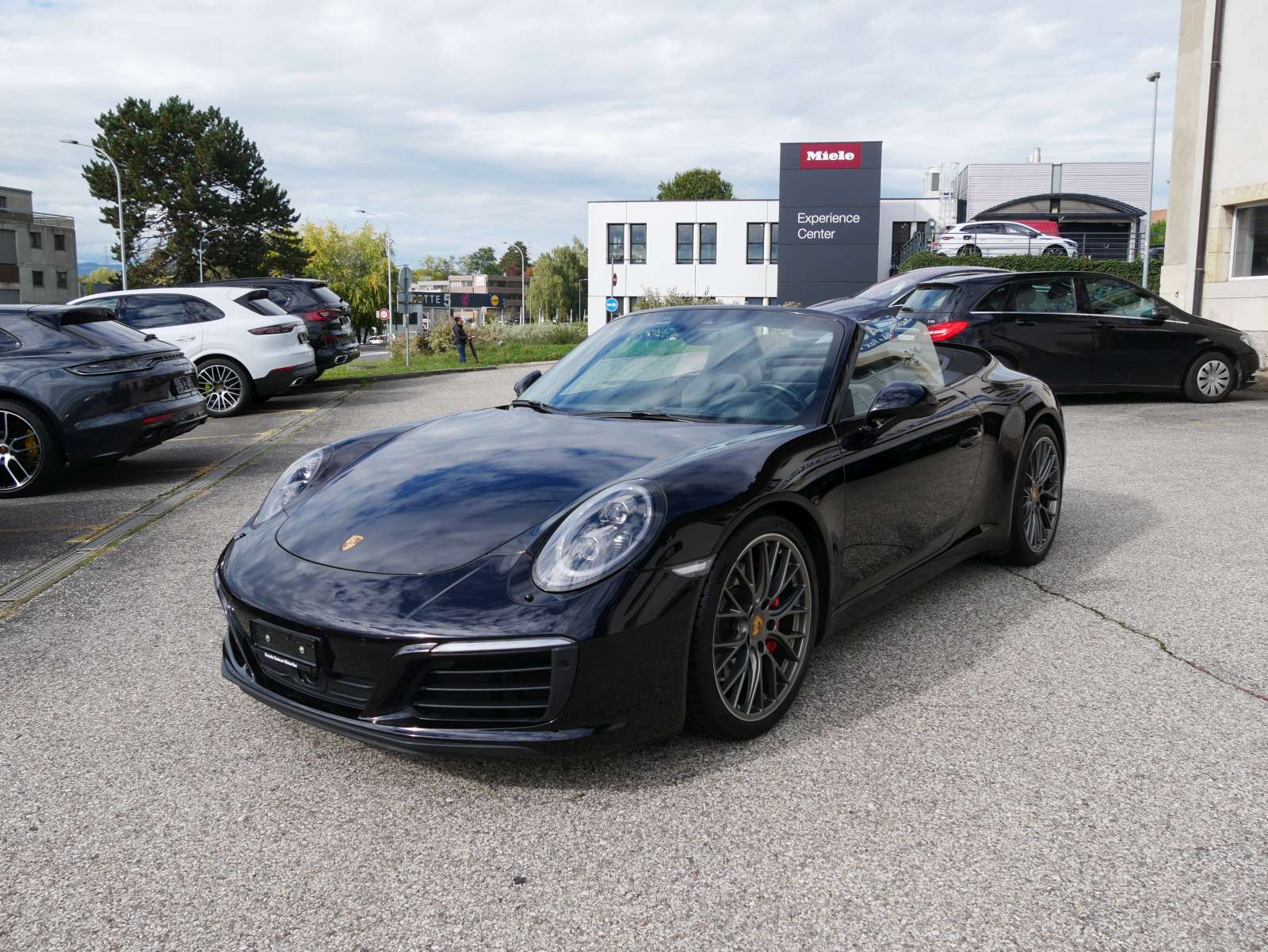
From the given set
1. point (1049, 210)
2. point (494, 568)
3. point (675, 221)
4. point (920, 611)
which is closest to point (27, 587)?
point (494, 568)

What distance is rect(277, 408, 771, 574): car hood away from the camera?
288cm

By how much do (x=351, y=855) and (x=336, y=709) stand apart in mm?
396

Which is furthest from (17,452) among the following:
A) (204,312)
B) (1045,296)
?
(1045,296)

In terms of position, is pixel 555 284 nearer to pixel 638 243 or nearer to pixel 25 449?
pixel 638 243

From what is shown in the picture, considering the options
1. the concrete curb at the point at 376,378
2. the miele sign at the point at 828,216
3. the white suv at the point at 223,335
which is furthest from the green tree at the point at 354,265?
the white suv at the point at 223,335

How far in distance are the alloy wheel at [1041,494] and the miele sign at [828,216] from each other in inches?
1849

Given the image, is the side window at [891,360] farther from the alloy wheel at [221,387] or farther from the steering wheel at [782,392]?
the alloy wheel at [221,387]

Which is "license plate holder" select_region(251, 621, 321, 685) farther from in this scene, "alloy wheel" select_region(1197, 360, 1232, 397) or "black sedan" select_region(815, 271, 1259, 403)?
"alloy wheel" select_region(1197, 360, 1232, 397)

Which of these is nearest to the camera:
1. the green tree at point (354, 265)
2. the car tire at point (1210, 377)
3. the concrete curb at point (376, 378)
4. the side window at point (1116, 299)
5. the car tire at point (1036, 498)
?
the car tire at point (1036, 498)

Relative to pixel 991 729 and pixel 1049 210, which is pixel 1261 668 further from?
pixel 1049 210

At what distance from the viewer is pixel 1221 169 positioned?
1753 centimetres

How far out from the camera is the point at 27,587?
4.95 metres

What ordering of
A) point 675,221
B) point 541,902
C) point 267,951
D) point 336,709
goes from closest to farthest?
point 267,951
point 541,902
point 336,709
point 675,221

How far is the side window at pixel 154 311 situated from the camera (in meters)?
13.2
